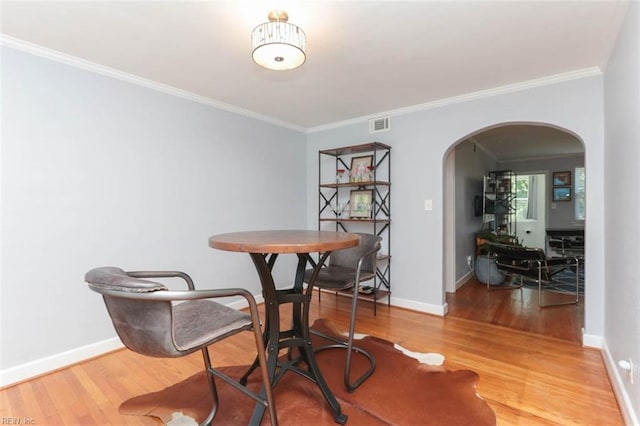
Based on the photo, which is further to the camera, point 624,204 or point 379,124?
point 379,124

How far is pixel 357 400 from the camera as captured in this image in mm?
1759

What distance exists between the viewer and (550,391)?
187 cm

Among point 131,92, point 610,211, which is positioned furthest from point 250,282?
point 610,211

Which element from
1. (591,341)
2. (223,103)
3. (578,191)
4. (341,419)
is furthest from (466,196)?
(341,419)

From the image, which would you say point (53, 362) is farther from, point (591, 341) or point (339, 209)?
point (591, 341)

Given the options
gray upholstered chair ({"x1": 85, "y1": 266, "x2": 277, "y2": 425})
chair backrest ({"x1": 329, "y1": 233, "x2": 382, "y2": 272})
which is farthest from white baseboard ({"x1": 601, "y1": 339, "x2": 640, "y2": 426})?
gray upholstered chair ({"x1": 85, "y1": 266, "x2": 277, "y2": 425})

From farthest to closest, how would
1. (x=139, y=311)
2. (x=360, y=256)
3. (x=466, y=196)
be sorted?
(x=466, y=196) < (x=360, y=256) < (x=139, y=311)

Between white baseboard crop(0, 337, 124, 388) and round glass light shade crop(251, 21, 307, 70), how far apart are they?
235 cm

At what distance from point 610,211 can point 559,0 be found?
1.38 meters

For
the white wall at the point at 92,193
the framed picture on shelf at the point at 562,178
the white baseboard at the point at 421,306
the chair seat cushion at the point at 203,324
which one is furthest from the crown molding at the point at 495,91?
the framed picture on shelf at the point at 562,178

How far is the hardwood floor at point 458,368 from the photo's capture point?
1696 mm

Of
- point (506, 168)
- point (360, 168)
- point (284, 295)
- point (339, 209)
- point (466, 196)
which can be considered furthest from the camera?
point (506, 168)

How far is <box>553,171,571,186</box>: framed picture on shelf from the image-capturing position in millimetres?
6469

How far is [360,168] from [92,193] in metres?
2.55
